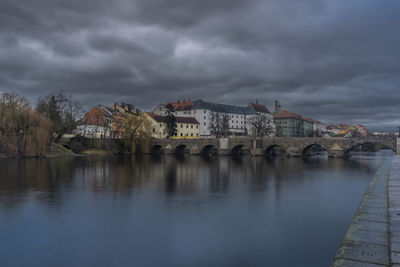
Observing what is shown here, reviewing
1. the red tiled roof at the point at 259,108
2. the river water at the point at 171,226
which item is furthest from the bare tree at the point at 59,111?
the red tiled roof at the point at 259,108

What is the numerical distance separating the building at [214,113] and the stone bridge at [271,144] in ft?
107

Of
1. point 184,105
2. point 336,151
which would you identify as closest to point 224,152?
point 336,151

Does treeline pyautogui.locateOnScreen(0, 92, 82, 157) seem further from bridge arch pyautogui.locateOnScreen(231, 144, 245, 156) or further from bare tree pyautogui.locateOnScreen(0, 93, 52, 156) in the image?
bridge arch pyautogui.locateOnScreen(231, 144, 245, 156)

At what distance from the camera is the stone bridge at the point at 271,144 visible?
49.3 meters

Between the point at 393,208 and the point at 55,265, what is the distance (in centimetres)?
876

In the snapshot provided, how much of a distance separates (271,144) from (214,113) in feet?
185

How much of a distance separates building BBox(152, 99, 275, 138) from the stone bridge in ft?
107

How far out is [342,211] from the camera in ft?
39.3

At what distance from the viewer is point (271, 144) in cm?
5800

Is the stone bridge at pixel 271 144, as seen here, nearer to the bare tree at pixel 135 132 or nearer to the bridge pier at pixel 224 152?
the bridge pier at pixel 224 152

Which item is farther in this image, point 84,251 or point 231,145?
point 231,145

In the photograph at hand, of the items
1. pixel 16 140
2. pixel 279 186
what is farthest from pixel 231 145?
pixel 279 186

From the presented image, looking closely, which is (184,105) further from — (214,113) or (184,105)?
(214,113)

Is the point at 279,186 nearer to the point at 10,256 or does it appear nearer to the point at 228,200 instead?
the point at 228,200
